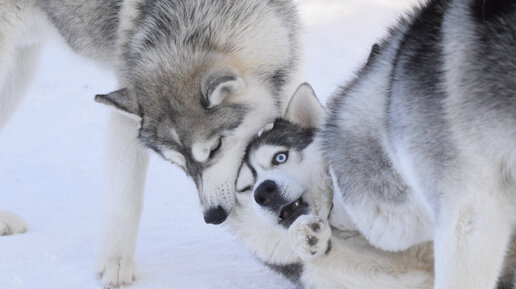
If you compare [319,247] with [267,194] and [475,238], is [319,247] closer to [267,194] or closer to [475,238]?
[267,194]

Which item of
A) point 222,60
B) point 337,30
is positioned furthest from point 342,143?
point 337,30

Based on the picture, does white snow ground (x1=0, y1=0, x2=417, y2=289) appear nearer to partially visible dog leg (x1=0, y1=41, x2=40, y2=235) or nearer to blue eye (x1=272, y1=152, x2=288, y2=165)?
partially visible dog leg (x1=0, y1=41, x2=40, y2=235)

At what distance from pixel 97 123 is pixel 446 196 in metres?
5.26

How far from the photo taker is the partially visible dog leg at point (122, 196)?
3.97m

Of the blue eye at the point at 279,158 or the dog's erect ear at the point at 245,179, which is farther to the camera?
the dog's erect ear at the point at 245,179

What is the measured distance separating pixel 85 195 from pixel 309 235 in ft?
8.79

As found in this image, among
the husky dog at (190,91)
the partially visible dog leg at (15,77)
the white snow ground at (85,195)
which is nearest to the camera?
the husky dog at (190,91)

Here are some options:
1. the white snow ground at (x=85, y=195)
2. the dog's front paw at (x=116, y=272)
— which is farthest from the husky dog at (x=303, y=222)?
the dog's front paw at (x=116, y=272)

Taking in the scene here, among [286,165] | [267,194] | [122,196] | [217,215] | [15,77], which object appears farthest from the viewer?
[15,77]

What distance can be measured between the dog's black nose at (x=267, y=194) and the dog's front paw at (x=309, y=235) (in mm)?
220

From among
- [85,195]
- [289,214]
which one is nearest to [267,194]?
[289,214]

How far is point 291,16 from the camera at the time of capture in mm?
4203

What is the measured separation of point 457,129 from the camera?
A: 7.31ft

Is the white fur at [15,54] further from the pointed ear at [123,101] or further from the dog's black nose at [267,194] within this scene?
the dog's black nose at [267,194]
